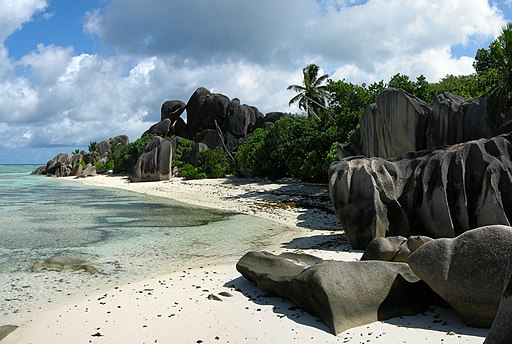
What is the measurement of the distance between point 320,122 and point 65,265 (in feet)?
75.9

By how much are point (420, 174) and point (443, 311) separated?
5.84 metres

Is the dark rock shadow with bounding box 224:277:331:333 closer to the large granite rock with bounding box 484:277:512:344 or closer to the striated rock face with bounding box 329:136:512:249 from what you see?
the large granite rock with bounding box 484:277:512:344

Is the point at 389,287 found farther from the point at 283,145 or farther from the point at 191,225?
the point at 283,145

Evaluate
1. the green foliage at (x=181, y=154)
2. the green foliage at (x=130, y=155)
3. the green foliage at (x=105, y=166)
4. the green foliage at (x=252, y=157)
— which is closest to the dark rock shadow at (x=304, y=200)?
the green foliage at (x=252, y=157)

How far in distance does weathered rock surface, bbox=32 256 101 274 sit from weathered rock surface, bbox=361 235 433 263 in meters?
6.16

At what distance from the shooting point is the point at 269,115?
5672cm

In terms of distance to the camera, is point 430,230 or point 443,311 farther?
point 430,230

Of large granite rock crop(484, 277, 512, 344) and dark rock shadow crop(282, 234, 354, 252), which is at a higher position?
large granite rock crop(484, 277, 512, 344)

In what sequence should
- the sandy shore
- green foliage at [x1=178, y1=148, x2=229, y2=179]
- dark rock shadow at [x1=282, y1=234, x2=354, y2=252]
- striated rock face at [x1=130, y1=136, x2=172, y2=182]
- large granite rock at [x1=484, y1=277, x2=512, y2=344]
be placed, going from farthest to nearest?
1. striated rock face at [x1=130, y1=136, x2=172, y2=182]
2. green foliage at [x1=178, y1=148, x2=229, y2=179]
3. dark rock shadow at [x1=282, y1=234, x2=354, y2=252]
4. the sandy shore
5. large granite rock at [x1=484, y1=277, x2=512, y2=344]

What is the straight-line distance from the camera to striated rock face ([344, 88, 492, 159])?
611 inches

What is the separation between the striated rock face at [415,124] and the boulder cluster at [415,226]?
0.04 metres

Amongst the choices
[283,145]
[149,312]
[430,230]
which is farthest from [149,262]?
[283,145]

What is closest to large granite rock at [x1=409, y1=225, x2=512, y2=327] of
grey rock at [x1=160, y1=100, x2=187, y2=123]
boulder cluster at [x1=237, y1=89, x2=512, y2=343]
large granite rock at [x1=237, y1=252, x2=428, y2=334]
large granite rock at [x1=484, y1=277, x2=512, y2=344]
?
boulder cluster at [x1=237, y1=89, x2=512, y2=343]

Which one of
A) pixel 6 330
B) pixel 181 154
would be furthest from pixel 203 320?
pixel 181 154
